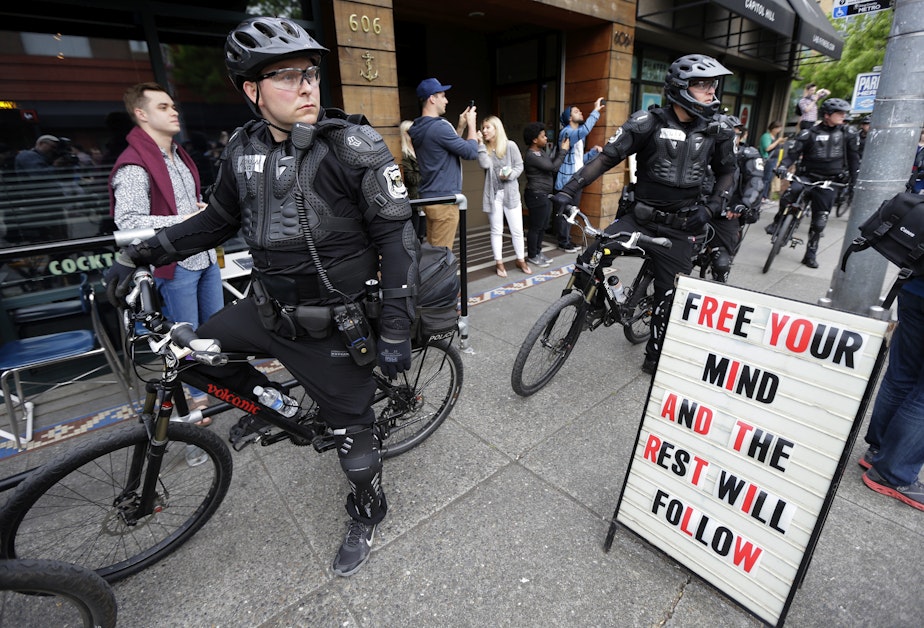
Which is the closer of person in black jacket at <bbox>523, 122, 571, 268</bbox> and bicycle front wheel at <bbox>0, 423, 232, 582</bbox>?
bicycle front wheel at <bbox>0, 423, 232, 582</bbox>

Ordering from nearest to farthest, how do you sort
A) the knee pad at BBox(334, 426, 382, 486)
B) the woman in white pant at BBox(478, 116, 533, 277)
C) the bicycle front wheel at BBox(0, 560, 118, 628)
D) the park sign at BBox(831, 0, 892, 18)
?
the bicycle front wheel at BBox(0, 560, 118, 628) < the knee pad at BBox(334, 426, 382, 486) < the park sign at BBox(831, 0, 892, 18) < the woman in white pant at BBox(478, 116, 533, 277)

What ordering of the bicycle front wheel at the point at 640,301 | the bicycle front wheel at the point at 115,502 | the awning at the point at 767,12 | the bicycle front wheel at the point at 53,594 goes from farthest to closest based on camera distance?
the awning at the point at 767,12, the bicycle front wheel at the point at 640,301, the bicycle front wheel at the point at 115,502, the bicycle front wheel at the point at 53,594

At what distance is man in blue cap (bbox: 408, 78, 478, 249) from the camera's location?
195 inches

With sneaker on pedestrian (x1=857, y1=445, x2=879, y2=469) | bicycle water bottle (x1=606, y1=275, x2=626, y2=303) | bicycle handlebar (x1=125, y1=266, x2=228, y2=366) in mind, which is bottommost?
sneaker on pedestrian (x1=857, y1=445, x2=879, y2=469)

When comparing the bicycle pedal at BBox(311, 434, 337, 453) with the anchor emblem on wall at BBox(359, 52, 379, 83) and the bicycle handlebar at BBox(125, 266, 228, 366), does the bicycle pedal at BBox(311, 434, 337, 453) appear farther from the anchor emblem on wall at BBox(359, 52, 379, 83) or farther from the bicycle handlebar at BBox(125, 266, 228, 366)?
the anchor emblem on wall at BBox(359, 52, 379, 83)

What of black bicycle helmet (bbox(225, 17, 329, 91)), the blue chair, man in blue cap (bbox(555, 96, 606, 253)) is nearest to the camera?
black bicycle helmet (bbox(225, 17, 329, 91))

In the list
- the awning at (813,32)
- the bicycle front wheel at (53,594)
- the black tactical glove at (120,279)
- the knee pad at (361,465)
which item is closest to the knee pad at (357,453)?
the knee pad at (361,465)

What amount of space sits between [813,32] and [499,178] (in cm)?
882

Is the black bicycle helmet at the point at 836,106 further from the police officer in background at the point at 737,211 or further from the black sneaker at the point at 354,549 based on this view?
the black sneaker at the point at 354,549

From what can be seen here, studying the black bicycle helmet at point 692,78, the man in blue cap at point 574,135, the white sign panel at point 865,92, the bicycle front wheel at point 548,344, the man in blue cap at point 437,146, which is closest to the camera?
the black bicycle helmet at point 692,78

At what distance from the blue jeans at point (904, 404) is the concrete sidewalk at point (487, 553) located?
0.21 m

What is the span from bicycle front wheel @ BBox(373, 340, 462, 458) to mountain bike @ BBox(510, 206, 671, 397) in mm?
574

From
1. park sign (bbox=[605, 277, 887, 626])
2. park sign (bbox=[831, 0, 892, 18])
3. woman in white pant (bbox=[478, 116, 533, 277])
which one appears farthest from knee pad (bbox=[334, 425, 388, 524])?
park sign (bbox=[831, 0, 892, 18])

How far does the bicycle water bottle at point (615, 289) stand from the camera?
138 inches
